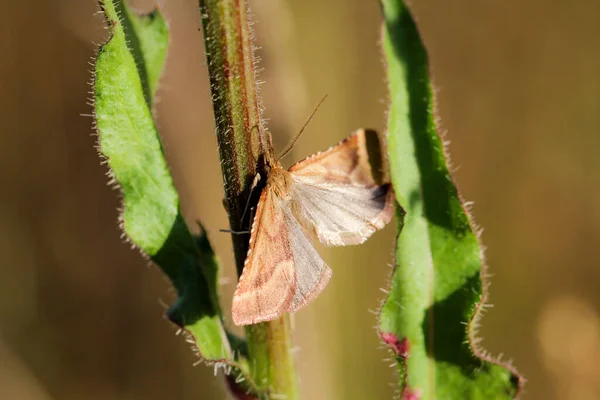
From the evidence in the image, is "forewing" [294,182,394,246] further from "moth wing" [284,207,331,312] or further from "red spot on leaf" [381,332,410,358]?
"red spot on leaf" [381,332,410,358]

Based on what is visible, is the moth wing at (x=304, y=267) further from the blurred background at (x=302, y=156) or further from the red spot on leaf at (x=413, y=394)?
the blurred background at (x=302, y=156)

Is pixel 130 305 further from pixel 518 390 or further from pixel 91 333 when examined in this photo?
pixel 518 390

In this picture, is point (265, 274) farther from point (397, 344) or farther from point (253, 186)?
point (397, 344)

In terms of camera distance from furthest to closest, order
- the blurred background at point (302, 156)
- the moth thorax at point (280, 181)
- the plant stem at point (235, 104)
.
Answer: the blurred background at point (302, 156) → the moth thorax at point (280, 181) → the plant stem at point (235, 104)

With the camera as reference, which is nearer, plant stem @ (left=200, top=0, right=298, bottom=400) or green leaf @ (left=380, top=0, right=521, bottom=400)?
plant stem @ (left=200, top=0, right=298, bottom=400)

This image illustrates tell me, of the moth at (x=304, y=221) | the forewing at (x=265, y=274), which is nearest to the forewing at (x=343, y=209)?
the moth at (x=304, y=221)

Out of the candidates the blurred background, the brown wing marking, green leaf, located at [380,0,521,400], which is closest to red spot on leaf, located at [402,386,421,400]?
green leaf, located at [380,0,521,400]

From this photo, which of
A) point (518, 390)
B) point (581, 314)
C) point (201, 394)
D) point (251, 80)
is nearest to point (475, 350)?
point (518, 390)
